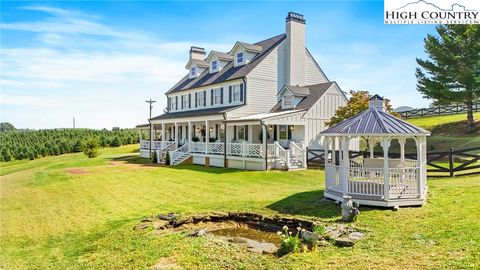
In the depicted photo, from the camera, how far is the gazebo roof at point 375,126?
441 inches

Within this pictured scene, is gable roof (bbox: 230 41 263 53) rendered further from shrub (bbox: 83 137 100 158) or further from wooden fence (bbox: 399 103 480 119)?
wooden fence (bbox: 399 103 480 119)

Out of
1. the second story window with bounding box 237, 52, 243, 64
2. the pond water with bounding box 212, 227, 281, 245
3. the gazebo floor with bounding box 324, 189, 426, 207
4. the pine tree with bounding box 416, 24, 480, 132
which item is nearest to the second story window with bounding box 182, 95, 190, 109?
the second story window with bounding box 237, 52, 243, 64

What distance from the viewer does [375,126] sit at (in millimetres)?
11508

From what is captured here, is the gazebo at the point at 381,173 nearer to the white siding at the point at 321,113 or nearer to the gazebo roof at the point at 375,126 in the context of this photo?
the gazebo roof at the point at 375,126

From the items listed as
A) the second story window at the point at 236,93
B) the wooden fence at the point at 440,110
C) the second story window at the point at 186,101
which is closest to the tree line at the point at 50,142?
the second story window at the point at 186,101

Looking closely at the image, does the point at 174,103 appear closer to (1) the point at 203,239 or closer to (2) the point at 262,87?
(2) the point at 262,87

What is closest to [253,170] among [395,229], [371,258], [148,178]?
[148,178]

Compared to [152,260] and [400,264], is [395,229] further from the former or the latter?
[152,260]

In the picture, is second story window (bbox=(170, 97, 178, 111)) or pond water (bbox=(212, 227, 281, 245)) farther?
second story window (bbox=(170, 97, 178, 111))

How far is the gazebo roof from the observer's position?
11203 mm

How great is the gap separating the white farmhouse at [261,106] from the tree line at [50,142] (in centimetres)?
2006

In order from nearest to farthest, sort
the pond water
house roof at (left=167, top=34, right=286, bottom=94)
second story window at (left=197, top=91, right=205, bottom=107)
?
1. the pond water
2. house roof at (left=167, top=34, right=286, bottom=94)
3. second story window at (left=197, top=91, right=205, bottom=107)

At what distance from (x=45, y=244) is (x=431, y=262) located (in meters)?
9.78

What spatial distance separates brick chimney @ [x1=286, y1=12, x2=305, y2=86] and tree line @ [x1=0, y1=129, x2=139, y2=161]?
2760cm
